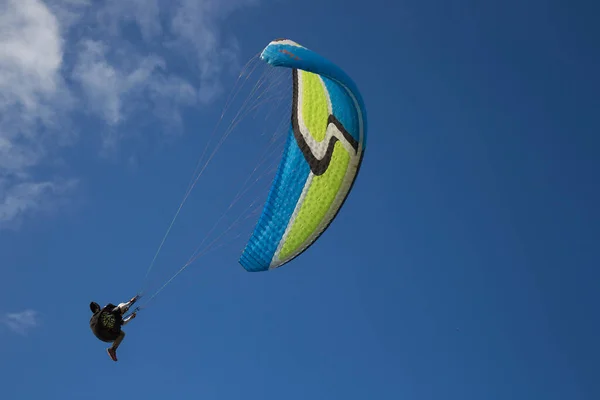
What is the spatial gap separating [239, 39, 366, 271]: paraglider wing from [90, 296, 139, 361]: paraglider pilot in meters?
2.53

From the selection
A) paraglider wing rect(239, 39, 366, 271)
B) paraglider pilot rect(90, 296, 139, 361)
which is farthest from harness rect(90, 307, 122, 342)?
paraglider wing rect(239, 39, 366, 271)

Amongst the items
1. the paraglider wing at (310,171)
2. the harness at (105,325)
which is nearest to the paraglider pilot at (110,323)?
the harness at (105,325)

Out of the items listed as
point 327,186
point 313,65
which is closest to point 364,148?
point 327,186

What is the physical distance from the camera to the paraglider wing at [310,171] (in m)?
13.2

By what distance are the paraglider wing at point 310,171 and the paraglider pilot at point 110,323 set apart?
8.31 feet

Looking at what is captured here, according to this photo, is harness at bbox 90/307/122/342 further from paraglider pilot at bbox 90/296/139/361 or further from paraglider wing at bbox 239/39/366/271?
paraglider wing at bbox 239/39/366/271

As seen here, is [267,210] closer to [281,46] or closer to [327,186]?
[327,186]

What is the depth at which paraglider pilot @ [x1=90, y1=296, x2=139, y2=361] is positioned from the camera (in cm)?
1300

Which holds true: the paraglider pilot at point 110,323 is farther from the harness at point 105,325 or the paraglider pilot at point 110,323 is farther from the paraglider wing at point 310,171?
the paraglider wing at point 310,171

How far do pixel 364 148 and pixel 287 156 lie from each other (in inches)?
65.8

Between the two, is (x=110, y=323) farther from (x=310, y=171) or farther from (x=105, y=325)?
(x=310, y=171)

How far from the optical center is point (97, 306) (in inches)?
520

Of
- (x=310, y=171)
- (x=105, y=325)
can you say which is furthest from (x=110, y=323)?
(x=310, y=171)

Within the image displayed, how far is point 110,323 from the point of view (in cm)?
1309
